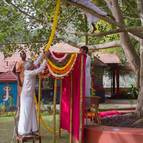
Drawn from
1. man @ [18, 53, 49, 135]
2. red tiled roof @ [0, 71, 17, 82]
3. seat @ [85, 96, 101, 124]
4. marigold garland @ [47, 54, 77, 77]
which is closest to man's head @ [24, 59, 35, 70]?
man @ [18, 53, 49, 135]

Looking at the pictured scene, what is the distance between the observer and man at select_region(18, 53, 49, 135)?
8961 millimetres

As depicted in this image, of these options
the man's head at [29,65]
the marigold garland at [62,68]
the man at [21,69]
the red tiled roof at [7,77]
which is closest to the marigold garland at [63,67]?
the marigold garland at [62,68]

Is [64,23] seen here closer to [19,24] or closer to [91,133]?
[19,24]

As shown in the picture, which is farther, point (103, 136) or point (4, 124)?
point (4, 124)

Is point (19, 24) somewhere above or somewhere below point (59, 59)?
above

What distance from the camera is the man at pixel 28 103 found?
8.96 meters

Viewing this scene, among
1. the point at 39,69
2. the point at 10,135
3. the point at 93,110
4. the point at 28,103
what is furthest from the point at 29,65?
the point at 10,135

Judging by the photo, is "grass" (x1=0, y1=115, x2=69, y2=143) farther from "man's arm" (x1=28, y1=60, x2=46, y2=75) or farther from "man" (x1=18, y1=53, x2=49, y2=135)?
"man's arm" (x1=28, y1=60, x2=46, y2=75)

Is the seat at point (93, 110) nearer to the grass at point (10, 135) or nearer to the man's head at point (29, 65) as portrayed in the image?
the grass at point (10, 135)

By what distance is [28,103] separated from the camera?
9.03 m

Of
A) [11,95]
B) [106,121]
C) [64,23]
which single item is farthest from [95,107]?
[11,95]

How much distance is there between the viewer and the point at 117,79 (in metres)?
28.5

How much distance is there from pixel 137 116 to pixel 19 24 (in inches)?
202

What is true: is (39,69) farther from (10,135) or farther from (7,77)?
(7,77)
